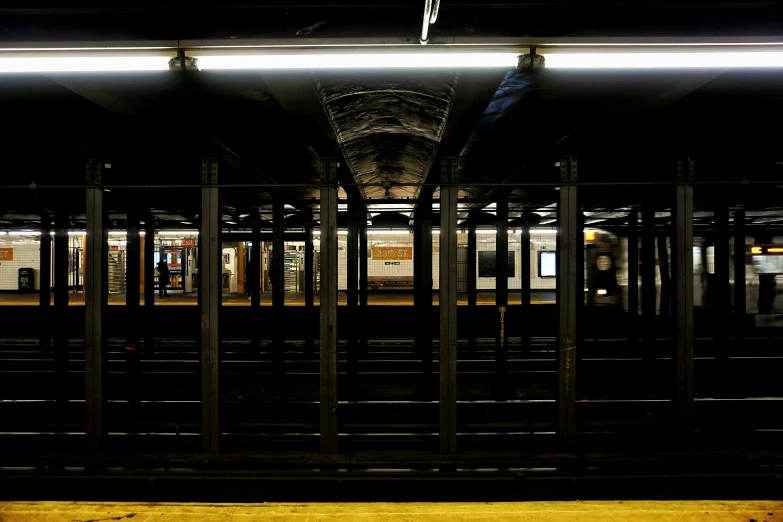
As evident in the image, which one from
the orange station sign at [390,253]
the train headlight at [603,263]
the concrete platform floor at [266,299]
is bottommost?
the concrete platform floor at [266,299]

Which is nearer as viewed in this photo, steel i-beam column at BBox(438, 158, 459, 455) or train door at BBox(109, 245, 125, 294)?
steel i-beam column at BBox(438, 158, 459, 455)

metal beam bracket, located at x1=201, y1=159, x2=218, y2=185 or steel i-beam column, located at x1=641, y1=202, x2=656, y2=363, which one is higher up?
metal beam bracket, located at x1=201, y1=159, x2=218, y2=185

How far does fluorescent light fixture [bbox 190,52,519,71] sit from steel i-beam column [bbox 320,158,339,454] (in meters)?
1.33

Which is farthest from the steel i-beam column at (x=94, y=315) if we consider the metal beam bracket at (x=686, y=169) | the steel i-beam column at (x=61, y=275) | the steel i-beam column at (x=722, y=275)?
the steel i-beam column at (x=722, y=275)

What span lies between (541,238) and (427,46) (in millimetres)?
9954

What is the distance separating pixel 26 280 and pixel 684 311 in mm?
17042

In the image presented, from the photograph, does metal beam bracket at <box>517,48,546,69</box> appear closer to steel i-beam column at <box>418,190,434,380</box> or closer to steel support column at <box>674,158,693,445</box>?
steel support column at <box>674,158,693,445</box>

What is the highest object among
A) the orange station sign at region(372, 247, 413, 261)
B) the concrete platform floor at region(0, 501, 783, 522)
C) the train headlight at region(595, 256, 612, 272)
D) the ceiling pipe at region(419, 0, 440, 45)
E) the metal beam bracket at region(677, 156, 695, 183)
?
the ceiling pipe at region(419, 0, 440, 45)

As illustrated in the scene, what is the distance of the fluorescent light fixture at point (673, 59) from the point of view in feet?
7.41

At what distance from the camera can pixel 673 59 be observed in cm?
228

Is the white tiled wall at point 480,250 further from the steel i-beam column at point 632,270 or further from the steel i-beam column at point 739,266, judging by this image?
the steel i-beam column at point 739,266

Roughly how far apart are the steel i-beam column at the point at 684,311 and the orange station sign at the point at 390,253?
9474 millimetres

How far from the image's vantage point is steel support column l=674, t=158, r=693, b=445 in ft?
11.8

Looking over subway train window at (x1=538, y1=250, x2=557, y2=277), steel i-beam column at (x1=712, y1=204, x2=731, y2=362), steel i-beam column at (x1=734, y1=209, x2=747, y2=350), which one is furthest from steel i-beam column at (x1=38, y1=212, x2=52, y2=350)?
steel i-beam column at (x1=734, y1=209, x2=747, y2=350)
